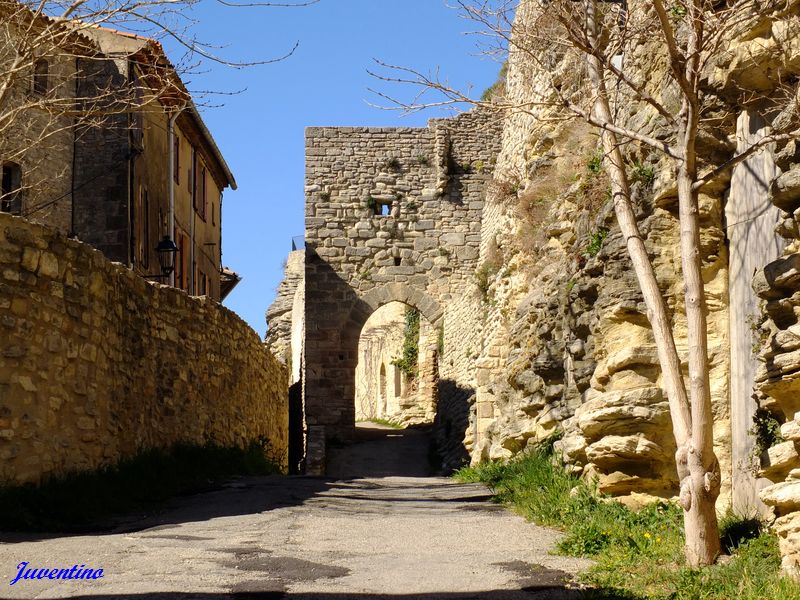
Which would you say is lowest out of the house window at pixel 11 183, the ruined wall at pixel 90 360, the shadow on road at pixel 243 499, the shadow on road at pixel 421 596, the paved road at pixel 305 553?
the shadow on road at pixel 421 596

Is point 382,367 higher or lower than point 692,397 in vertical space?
higher

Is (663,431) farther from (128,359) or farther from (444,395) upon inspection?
(444,395)

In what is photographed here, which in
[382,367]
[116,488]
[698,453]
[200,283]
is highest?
[200,283]

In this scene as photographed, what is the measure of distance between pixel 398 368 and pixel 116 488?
2366 centimetres

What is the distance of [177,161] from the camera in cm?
2273

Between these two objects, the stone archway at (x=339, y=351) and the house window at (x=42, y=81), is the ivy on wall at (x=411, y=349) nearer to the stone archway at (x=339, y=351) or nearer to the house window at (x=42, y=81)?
the stone archway at (x=339, y=351)

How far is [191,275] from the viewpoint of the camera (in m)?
24.3

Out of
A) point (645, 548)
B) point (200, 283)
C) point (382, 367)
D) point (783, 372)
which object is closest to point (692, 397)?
point (783, 372)

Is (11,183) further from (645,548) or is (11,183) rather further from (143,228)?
(645,548)

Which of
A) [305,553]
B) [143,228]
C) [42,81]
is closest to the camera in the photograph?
Result: [305,553]

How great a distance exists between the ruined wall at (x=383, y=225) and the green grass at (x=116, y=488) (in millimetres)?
11661

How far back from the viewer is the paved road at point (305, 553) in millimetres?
5988

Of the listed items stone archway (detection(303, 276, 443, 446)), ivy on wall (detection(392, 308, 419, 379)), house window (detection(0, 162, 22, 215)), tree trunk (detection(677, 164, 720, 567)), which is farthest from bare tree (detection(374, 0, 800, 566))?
ivy on wall (detection(392, 308, 419, 379))
